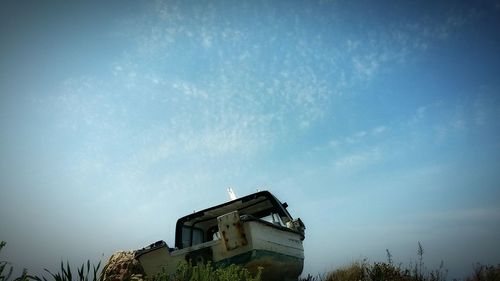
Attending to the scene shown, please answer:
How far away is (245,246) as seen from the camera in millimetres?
6113

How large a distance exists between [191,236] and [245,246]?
3.67 metres

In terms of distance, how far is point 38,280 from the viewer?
184 inches

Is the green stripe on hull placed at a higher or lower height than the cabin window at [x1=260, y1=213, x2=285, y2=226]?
lower

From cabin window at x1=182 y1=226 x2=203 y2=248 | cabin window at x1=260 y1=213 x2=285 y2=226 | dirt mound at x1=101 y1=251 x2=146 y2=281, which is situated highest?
cabin window at x1=260 y1=213 x2=285 y2=226

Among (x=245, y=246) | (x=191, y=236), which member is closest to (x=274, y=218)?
(x=191, y=236)

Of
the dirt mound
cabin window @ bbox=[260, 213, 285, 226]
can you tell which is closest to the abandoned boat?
cabin window @ bbox=[260, 213, 285, 226]

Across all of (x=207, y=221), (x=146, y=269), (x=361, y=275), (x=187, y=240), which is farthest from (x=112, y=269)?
(x=361, y=275)

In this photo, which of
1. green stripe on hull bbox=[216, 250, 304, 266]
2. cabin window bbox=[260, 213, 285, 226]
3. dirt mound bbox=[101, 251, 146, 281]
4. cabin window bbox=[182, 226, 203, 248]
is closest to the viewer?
green stripe on hull bbox=[216, 250, 304, 266]

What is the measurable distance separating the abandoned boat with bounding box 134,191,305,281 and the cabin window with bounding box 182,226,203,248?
1.2 inches

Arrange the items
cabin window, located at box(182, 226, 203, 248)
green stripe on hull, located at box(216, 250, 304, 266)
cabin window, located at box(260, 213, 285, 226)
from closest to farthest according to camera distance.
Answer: green stripe on hull, located at box(216, 250, 304, 266), cabin window, located at box(260, 213, 285, 226), cabin window, located at box(182, 226, 203, 248)

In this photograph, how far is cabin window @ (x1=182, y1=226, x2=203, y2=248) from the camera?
8996 millimetres

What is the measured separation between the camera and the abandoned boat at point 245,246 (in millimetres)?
6137

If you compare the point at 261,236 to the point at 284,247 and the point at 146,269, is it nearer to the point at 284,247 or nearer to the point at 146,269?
the point at 284,247

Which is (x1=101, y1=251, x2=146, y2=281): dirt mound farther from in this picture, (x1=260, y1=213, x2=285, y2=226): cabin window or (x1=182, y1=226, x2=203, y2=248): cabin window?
(x1=260, y1=213, x2=285, y2=226): cabin window
